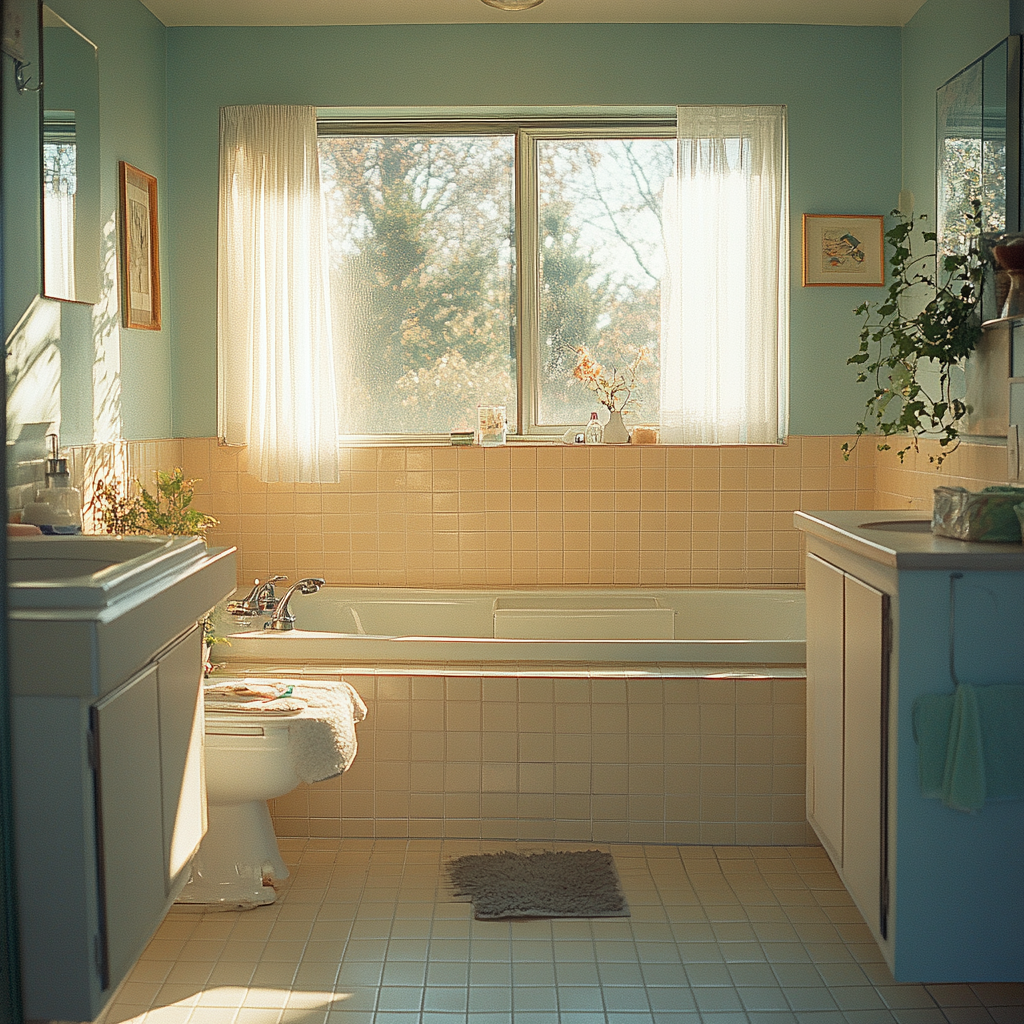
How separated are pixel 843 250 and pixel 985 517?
7.11 ft

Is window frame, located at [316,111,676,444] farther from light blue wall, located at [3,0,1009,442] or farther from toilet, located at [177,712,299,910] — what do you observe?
toilet, located at [177,712,299,910]

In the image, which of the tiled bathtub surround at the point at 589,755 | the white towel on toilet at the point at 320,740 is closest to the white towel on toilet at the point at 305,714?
the white towel on toilet at the point at 320,740

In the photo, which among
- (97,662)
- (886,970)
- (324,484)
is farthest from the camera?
(324,484)

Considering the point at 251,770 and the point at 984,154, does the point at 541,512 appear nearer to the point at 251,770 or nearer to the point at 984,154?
the point at 251,770

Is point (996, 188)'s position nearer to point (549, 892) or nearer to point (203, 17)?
point (549, 892)

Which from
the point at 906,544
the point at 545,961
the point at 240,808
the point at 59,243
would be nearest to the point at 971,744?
the point at 906,544

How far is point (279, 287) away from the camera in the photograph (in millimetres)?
3998

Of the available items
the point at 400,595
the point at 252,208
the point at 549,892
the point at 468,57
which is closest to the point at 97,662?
the point at 549,892

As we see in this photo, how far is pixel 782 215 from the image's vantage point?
406 cm

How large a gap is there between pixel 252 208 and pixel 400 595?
1.51 meters

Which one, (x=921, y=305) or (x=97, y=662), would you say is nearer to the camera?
(x=97, y=662)

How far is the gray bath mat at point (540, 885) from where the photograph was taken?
271 centimetres

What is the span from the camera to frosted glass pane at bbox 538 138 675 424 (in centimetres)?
419

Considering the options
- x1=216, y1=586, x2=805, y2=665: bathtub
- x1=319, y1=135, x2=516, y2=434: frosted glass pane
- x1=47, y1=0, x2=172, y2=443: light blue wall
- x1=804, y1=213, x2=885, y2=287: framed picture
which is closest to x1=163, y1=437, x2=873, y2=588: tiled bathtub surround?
x1=216, y1=586, x2=805, y2=665: bathtub
